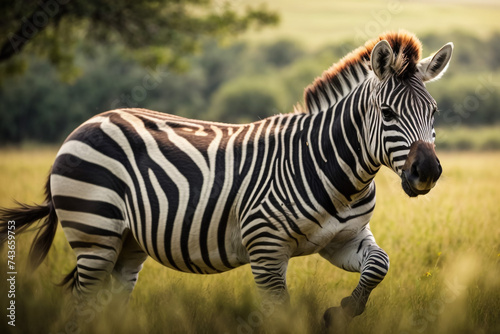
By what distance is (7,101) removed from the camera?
112 feet

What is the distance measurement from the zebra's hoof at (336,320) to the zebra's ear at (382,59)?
187cm

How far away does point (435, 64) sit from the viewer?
4.32 metres

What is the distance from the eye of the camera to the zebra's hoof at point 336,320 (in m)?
4.31

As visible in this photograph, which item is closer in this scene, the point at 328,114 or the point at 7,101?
the point at 328,114

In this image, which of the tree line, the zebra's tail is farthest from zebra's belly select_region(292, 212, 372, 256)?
the tree line

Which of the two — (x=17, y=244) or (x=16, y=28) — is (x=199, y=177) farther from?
(x=16, y=28)

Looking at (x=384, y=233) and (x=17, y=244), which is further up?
(x=384, y=233)

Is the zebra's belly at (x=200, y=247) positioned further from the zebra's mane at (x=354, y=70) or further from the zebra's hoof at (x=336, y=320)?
the zebra's mane at (x=354, y=70)

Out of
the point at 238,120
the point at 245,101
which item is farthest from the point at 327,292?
the point at 245,101

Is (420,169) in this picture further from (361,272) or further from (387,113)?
(361,272)

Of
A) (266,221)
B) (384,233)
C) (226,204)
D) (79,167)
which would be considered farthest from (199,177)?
(384,233)

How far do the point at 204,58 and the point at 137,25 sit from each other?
92.1 ft

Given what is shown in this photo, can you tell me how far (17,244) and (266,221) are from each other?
4.43 m

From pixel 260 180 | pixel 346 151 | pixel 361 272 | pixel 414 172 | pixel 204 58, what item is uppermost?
pixel 204 58
